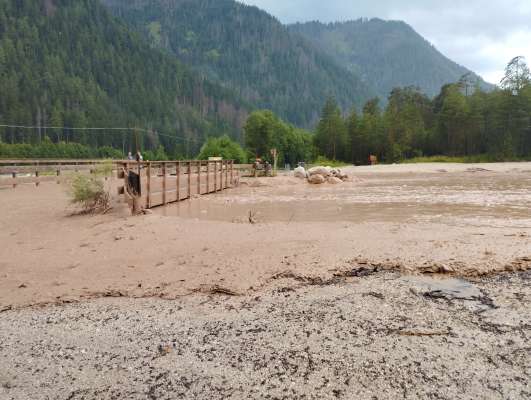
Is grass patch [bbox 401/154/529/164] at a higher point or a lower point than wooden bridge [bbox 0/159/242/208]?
higher

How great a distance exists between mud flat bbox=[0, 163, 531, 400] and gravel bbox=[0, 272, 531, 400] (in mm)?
14

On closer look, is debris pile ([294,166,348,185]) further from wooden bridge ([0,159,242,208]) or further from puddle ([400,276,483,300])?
puddle ([400,276,483,300])

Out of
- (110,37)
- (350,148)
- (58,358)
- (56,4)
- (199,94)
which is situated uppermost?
(56,4)

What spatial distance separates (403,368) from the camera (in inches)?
116

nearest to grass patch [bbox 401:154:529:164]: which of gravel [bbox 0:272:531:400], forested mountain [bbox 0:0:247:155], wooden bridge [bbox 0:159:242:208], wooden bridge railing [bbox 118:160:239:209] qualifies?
wooden bridge [bbox 0:159:242:208]

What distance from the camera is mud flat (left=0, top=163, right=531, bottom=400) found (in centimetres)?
286

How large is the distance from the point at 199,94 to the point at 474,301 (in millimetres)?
177341

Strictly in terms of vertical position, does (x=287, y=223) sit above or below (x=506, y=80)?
below

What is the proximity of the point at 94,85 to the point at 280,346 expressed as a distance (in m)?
145

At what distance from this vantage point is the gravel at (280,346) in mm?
2781

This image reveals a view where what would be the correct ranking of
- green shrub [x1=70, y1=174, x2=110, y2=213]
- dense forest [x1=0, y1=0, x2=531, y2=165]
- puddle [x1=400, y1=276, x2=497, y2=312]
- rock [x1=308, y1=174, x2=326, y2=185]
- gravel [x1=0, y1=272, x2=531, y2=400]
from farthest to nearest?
dense forest [x1=0, y1=0, x2=531, y2=165] → rock [x1=308, y1=174, x2=326, y2=185] → green shrub [x1=70, y1=174, x2=110, y2=213] → puddle [x1=400, y1=276, x2=497, y2=312] → gravel [x1=0, y1=272, x2=531, y2=400]

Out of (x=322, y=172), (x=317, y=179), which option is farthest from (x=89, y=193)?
(x=322, y=172)

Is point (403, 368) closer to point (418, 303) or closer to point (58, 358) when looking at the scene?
point (418, 303)

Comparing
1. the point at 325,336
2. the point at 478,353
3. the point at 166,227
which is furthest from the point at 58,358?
the point at 166,227
